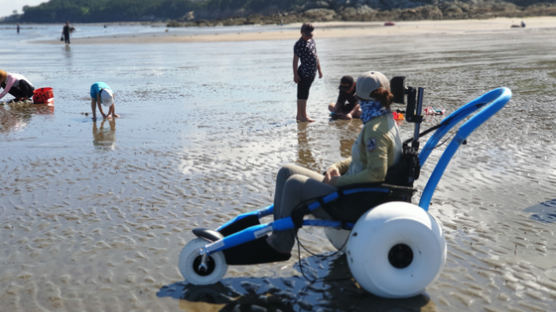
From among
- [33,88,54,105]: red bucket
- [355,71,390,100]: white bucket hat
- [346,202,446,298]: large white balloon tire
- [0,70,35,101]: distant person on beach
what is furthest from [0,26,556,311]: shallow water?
[355,71,390,100]: white bucket hat

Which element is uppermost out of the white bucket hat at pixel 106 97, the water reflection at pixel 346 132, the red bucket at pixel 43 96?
the white bucket hat at pixel 106 97

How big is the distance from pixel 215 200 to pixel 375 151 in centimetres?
295

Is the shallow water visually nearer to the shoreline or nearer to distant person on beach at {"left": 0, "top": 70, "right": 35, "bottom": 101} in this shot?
distant person on beach at {"left": 0, "top": 70, "right": 35, "bottom": 101}

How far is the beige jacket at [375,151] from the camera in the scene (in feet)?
13.4

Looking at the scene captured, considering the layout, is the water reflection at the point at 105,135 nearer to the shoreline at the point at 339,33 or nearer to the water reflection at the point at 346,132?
the water reflection at the point at 346,132

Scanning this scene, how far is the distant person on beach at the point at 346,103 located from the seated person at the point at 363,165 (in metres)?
7.11

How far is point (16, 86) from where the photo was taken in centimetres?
1531

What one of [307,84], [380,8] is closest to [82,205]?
[307,84]

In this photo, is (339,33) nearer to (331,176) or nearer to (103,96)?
(103,96)

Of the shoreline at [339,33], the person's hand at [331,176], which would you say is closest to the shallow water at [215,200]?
the person's hand at [331,176]

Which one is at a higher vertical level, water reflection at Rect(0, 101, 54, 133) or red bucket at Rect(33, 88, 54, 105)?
red bucket at Rect(33, 88, 54, 105)

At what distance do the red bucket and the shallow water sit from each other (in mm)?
381

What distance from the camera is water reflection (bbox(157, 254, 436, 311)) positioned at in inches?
161

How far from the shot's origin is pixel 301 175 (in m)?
4.38
